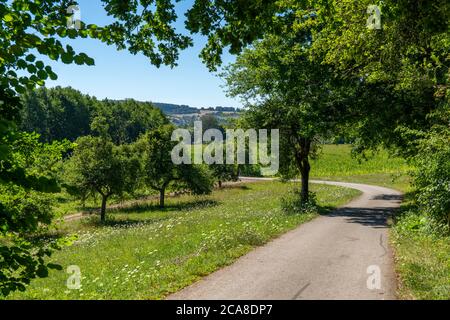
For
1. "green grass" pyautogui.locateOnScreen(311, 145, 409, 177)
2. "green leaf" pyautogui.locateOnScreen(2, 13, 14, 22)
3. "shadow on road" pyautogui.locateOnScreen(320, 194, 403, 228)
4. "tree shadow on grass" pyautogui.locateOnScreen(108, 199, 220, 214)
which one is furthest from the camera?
"green grass" pyautogui.locateOnScreen(311, 145, 409, 177)

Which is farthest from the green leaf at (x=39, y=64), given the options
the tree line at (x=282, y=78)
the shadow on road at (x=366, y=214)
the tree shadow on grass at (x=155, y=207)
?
the tree shadow on grass at (x=155, y=207)

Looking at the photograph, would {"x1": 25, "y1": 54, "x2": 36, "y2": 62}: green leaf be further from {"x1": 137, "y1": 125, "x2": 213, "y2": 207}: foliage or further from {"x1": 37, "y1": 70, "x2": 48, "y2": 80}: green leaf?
{"x1": 137, "y1": 125, "x2": 213, "y2": 207}: foliage

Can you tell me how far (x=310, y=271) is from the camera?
12.8m

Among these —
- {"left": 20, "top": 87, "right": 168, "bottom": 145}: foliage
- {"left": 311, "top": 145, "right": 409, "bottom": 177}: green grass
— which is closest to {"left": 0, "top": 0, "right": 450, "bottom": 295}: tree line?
{"left": 311, "top": 145, "right": 409, "bottom": 177}: green grass

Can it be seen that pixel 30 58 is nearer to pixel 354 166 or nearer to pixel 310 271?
pixel 310 271

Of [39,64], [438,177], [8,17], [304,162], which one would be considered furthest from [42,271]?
[304,162]

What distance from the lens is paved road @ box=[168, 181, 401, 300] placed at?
10477 millimetres

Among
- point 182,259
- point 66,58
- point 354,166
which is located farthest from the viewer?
point 354,166

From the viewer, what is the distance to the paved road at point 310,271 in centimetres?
1048

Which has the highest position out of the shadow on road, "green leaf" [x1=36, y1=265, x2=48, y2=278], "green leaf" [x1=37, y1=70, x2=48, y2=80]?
"green leaf" [x1=37, y1=70, x2=48, y2=80]

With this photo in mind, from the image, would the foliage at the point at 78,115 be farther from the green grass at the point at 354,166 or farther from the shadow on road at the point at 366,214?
the shadow on road at the point at 366,214

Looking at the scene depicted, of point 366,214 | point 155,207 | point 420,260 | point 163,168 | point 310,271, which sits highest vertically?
point 163,168
